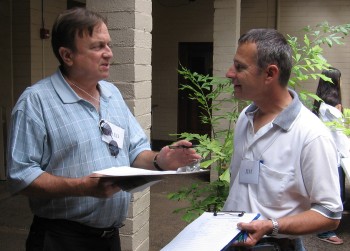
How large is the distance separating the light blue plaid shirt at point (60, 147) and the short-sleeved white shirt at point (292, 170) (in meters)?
0.61

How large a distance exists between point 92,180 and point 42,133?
0.31m

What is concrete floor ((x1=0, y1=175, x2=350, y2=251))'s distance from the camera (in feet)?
15.9

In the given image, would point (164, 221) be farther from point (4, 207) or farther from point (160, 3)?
point (160, 3)

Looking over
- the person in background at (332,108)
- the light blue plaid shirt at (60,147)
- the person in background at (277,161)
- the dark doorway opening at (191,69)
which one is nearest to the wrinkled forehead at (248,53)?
the person in background at (277,161)

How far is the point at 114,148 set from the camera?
2020 millimetres

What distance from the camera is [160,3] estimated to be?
1073 cm

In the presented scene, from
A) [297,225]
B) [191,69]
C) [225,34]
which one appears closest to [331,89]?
[225,34]

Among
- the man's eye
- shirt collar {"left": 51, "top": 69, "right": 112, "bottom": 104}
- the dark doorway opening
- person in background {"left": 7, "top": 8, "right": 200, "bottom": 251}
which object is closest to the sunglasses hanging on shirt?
person in background {"left": 7, "top": 8, "right": 200, "bottom": 251}

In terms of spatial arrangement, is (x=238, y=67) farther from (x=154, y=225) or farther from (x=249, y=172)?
(x=154, y=225)

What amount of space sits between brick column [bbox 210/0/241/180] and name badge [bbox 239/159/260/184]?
505 centimetres

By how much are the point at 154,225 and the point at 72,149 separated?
375 cm

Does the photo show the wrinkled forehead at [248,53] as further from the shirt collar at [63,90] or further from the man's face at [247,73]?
the shirt collar at [63,90]

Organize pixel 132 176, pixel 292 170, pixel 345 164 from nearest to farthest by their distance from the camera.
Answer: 1. pixel 132 176
2. pixel 292 170
3. pixel 345 164

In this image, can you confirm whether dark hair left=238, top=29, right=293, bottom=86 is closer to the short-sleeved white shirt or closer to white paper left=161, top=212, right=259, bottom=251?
the short-sleeved white shirt
